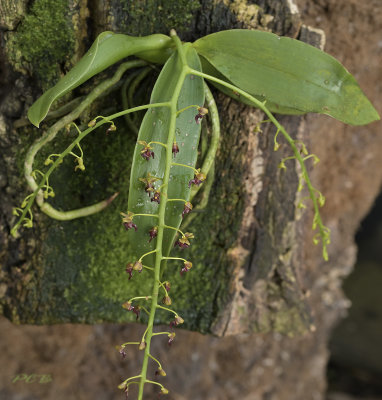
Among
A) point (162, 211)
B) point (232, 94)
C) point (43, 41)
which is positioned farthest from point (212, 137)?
point (43, 41)

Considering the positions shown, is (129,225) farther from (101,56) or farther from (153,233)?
(101,56)

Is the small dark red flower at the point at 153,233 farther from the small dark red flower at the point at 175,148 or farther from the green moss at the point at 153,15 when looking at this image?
the green moss at the point at 153,15

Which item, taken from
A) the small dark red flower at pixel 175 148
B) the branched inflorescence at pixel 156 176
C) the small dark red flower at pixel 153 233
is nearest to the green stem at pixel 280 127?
the branched inflorescence at pixel 156 176

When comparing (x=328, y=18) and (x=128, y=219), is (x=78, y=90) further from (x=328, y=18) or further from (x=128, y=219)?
(x=328, y=18)

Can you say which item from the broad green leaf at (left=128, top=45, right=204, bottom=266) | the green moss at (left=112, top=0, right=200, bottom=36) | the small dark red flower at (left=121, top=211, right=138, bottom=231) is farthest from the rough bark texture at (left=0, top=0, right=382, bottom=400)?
the small dark red flower at (left=121, top=211, right=138, bottom=231)

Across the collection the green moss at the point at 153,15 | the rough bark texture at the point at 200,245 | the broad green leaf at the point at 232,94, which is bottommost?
the rough bark texture at the point at 200,245

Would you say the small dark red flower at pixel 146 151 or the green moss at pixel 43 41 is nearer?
the small dark red flower at pixel 146 151

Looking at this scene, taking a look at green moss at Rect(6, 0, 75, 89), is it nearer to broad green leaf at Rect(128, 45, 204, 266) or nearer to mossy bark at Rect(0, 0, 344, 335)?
mossy bark at Rect(0, 0, 344, 335)

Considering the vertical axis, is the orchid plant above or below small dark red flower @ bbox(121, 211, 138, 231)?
above
